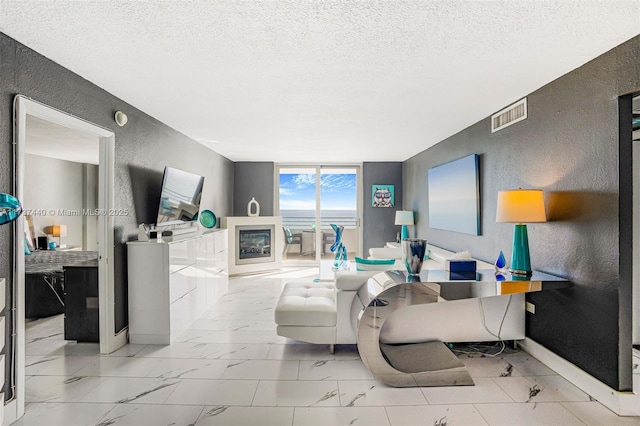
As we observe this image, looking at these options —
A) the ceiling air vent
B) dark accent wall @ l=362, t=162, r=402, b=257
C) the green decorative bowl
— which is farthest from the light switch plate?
dark accent wall @ l=362, t=162, r=402, b=257

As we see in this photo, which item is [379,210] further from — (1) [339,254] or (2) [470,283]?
(2) [470,283]

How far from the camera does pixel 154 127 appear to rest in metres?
4.18

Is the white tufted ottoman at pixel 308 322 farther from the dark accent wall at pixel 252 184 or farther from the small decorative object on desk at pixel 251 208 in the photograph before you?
the dark accent wall at pixel 252 184

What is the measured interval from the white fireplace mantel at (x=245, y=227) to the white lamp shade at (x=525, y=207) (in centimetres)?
520

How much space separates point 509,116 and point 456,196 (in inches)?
55.9

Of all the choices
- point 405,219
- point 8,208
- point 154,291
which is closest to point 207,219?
point 154,291

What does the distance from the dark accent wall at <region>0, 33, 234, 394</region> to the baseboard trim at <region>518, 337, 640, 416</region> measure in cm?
372

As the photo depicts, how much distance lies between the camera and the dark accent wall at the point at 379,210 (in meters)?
8.02

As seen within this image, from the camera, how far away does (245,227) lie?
734 cm

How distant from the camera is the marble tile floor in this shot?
2.33 metres

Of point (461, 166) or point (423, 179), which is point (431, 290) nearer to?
point (461, 166)

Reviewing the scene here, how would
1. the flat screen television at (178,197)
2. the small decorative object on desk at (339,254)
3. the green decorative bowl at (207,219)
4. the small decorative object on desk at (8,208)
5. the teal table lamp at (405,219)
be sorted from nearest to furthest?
1. the small decorative object on desk at (8,208)
2. the flat screen television at (178,197)
3. the small decorative object on desk at (339,254)
4. the green decorative bowl at (207,219)
5. the teal table lamp at (405,219)

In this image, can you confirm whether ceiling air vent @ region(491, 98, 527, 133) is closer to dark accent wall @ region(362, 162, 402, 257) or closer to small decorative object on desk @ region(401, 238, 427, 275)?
small decorative object on desk @ region(401, 238, 427, 275)

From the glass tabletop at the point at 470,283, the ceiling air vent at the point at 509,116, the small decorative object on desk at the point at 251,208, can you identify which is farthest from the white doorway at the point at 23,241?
the small decorative object on desk at the point at 251,208
